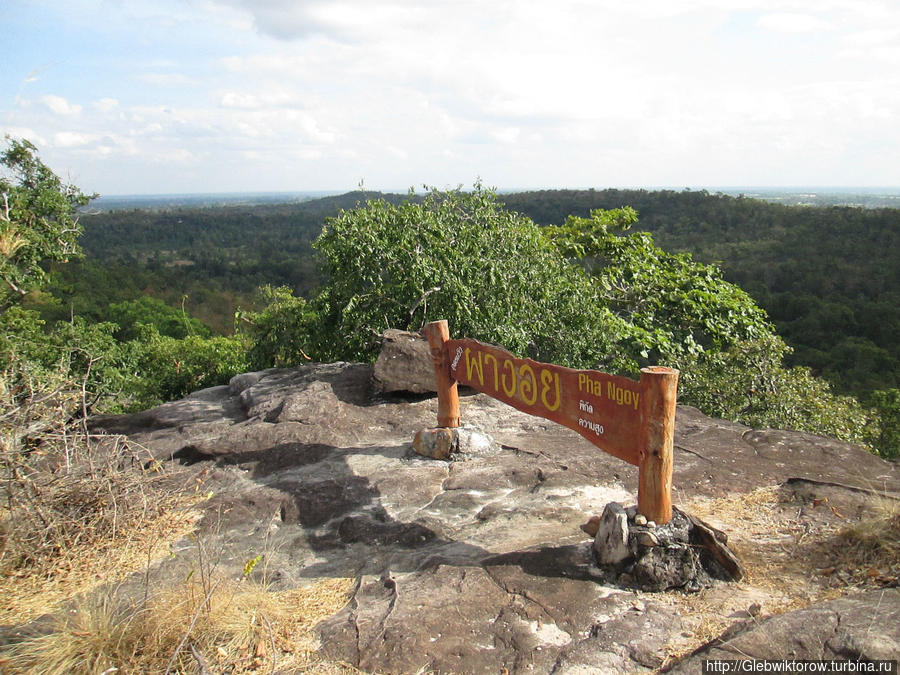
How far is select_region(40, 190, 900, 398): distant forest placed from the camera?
78.2 feet

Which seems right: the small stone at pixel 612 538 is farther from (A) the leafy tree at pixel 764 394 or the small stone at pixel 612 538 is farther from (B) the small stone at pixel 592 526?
(A) the leafy tree at pixel 764 394

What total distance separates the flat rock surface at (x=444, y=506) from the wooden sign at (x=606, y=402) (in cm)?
65

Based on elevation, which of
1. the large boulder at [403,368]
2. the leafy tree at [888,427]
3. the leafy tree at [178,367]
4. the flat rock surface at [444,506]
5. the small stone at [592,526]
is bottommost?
the leafy tree at [888,427]

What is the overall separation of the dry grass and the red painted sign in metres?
2.18

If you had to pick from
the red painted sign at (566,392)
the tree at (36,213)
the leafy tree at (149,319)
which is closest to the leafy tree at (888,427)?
the red painted sign at (566,392)

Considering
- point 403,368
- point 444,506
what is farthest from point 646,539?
point 403,368

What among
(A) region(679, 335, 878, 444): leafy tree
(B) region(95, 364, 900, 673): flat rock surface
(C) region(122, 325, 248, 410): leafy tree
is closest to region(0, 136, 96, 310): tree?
(C) region(122, 325, 248, 410): leafy tree

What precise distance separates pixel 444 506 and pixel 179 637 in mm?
2310

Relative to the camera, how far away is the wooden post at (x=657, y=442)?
3814 mm

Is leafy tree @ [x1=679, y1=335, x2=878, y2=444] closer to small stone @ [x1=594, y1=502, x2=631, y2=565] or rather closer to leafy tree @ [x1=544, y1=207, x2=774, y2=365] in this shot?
leafy tree @ [x1=544, y1=207, x2=774, y2=365]

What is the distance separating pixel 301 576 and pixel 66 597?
1.42 metres

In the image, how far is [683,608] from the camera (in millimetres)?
3494

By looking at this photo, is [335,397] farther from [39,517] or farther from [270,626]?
[270,626]

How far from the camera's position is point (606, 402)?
4238 millimetres
